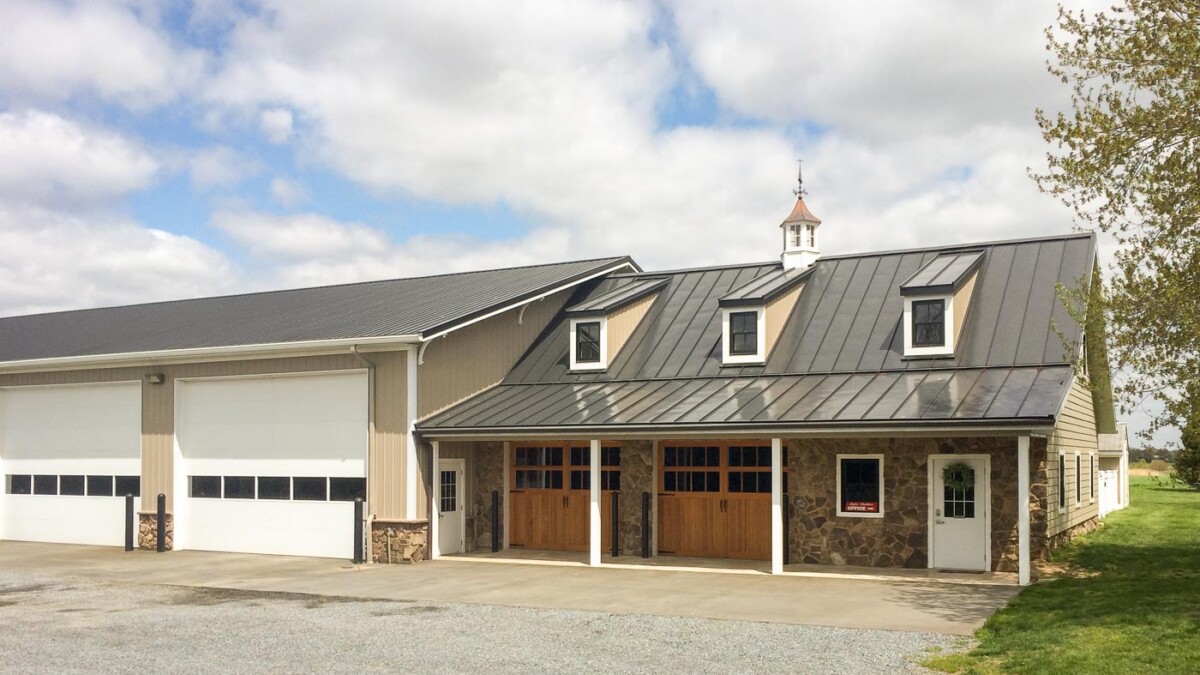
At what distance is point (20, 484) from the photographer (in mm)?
24000

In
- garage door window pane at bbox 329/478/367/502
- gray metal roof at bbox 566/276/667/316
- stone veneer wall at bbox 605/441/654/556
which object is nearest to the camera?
stone veneer wall at bbox 605/441/654/556

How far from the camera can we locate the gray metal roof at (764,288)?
19.6m

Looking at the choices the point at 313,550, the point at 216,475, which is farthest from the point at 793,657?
the point at 216,475

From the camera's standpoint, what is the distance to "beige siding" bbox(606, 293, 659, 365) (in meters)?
21.0

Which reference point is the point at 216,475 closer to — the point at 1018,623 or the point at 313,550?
the point at 313,550

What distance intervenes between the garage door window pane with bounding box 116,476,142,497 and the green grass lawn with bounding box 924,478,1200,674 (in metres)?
16.2

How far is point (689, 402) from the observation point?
17859mm

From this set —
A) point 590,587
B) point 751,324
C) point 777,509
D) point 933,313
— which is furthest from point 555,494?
point 933,313

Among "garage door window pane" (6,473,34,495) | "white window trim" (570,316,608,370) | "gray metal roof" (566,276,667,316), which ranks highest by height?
"gray metal roof" (566,276,667,316)

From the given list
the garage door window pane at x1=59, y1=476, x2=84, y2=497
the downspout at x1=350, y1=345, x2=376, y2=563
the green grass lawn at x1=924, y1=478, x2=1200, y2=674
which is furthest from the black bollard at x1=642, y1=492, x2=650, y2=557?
the garage door window pane at x1=59, y1=476, x2=84, y2=497

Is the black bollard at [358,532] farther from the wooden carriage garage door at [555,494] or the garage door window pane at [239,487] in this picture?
the garage door window pane at [239,487]

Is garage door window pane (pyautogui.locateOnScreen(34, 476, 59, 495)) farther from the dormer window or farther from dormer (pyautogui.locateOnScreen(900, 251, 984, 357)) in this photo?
the dormer window

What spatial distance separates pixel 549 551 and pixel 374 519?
3.09 m

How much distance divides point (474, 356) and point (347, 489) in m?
3.18
